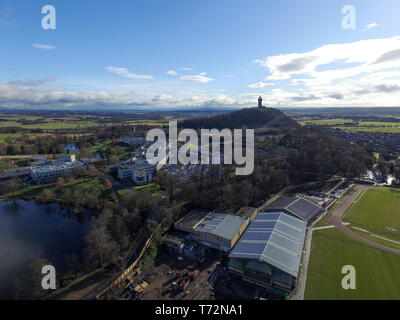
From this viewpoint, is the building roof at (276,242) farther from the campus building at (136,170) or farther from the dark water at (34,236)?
the campus building at (136,170)

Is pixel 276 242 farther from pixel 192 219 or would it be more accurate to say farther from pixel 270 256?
pixel 192 219

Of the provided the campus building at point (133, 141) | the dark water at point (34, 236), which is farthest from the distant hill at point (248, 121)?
the dark water at point (34, 236)

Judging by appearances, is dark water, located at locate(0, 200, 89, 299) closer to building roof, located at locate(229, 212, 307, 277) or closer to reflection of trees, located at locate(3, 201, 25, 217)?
reflection of trees, located at locate(3, 201, 25, 217)

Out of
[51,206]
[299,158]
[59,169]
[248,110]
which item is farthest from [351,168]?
[248,110]

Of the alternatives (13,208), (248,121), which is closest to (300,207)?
(13,208)

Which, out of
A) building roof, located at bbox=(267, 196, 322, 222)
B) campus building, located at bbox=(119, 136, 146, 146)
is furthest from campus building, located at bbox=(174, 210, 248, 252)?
campus building, located at bbox=(119, 136, 146, 146)
